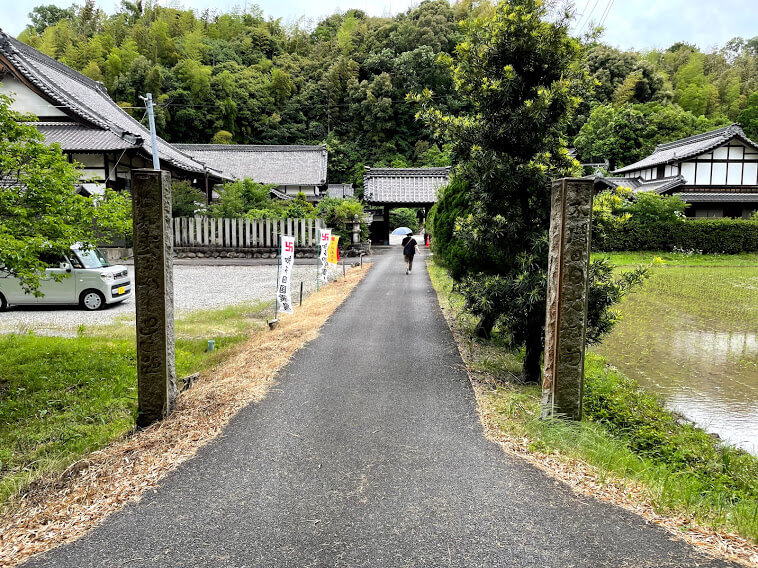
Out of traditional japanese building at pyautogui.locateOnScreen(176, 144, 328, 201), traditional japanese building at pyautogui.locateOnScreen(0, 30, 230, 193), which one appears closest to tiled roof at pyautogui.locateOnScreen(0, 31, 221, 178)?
traditional japanese building at pyautogui.locateOnScreen(0, 30, 230, 193)

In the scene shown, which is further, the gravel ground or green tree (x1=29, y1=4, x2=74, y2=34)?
green tree (x1=29, y1=4, x2=74, y2=34)

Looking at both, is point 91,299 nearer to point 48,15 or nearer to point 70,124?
point 70,124

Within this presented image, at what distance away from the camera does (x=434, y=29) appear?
5316 cm

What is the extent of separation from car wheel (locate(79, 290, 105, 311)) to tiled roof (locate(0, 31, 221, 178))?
9707 mm

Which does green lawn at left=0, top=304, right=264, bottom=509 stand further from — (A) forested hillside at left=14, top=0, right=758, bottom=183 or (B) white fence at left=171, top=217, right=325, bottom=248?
(A) forested hillside at left=14, top=0, right=758, bottom=183

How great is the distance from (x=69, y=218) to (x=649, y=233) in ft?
85.8

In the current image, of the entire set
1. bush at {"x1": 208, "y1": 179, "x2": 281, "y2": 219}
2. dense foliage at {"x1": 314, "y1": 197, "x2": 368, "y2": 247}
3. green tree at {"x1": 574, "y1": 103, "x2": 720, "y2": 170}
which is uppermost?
green tree at {"x1": 574, "y1": 103, "x2": 720, "y2": 170}

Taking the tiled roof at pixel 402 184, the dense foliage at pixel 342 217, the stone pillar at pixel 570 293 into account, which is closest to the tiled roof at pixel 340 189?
the tiled roof at pixel 402 184

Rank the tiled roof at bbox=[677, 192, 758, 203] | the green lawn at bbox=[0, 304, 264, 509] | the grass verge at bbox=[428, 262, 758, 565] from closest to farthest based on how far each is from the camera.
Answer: the grass verge at bbox=[428, 262, 758, 565] → the green lawn at bbox=[0, 304, 264, 509] → the tiled roof at bbox=[677, 192, 758, 203]

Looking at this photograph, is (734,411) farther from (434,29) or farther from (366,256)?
(434,29)

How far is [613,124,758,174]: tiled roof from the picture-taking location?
92.5 feet

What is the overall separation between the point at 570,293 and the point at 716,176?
104 ft

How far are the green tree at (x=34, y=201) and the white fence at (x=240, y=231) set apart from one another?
15.6m

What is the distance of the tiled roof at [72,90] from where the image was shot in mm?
17987
